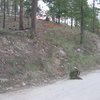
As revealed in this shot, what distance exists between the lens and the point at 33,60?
64.7 ft

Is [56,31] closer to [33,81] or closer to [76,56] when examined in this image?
[76,56]

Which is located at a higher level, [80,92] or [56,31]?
[56,31]

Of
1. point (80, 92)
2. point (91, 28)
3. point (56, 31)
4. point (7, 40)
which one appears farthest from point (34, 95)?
point (91, 28)

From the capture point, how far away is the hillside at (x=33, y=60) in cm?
1666

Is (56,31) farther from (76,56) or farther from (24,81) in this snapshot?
(24,81)

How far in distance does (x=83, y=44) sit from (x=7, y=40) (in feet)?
44.1

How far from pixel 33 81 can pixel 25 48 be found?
14.8 feet

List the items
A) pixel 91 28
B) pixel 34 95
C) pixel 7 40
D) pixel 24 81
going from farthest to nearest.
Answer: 1. pixel 91 28
2. pixel 7 40
3. pixel 24 81
4. pixel 34 95

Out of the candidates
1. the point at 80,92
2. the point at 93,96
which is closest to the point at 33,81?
the point at 80,92

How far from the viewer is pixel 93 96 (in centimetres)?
1286

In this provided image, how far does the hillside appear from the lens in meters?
16.7

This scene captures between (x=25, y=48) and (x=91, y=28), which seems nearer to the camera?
(x=25, y=48)

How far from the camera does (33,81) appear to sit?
1692cm

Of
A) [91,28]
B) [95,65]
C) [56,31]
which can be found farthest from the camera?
[91,28]
